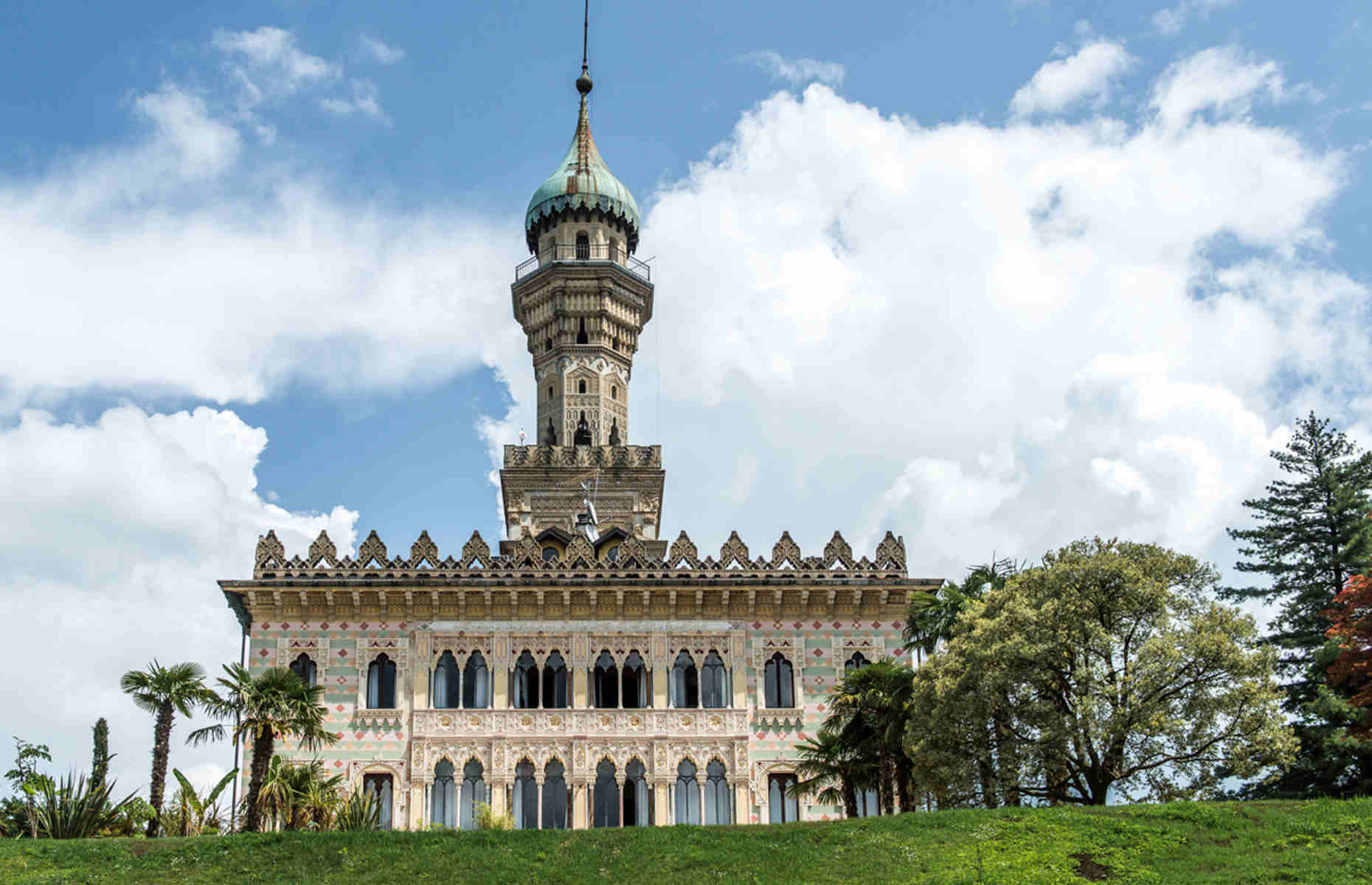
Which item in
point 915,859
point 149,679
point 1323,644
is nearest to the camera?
point 915,859

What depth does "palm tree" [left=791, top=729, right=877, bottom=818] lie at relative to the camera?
119 feet

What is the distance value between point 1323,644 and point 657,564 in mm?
19834

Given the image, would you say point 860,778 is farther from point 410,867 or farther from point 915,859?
point 410,867

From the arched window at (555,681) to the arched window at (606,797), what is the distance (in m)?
2.29

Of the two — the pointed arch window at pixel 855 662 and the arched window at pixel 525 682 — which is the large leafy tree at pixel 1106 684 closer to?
the pointed arch window at pixel 855 662

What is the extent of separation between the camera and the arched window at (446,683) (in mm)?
42844

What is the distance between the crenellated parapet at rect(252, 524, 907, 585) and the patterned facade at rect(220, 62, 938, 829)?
6cm

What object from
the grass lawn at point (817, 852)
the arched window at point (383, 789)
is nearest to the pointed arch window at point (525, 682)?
the arched window at point (383, 789)

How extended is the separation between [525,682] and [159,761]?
37.5 feet

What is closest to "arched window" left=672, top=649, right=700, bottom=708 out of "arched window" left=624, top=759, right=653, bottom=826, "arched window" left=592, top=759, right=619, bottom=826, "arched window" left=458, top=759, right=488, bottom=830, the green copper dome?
"arched window" left=624, top=759, right=653, bottom=826

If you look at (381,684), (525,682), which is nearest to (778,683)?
(525,682)

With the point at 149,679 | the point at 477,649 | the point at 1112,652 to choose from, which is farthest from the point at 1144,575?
the point at 149,679

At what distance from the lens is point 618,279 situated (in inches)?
2576

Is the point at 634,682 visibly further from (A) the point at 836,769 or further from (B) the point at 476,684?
(A) the point at 836,769
